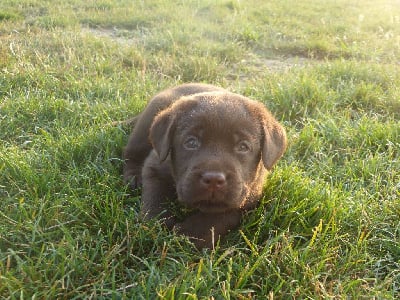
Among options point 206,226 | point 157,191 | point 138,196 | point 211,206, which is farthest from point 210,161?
point 138,196

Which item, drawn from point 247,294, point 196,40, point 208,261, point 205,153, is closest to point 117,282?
point 208,261

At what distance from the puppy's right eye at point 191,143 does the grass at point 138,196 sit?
52cm

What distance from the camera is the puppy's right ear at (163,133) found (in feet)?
9.77

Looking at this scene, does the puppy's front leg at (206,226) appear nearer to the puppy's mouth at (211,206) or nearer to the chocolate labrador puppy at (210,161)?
the chocolate labrador puppy at (210,161)

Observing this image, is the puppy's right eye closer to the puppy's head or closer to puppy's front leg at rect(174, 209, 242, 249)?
the puppy's head

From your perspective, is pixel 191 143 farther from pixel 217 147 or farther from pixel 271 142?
pixel 271 142

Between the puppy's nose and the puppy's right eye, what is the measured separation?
0.30m

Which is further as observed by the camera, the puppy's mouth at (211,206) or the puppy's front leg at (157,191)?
the puppy's front leg at (157,191)

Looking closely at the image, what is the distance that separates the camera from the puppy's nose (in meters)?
2.62

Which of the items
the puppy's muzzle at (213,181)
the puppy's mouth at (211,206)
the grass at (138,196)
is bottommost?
the grass at (138,196)

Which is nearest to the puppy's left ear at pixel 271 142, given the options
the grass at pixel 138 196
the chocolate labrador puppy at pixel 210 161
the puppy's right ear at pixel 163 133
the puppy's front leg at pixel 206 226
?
the chocolate labrador puppy at pixel 210 161

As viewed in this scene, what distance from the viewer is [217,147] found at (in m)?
2.84

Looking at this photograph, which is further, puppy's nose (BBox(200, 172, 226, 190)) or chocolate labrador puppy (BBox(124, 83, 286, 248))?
chocolate labrador puppy (BBox(124, 83, 286, 248))

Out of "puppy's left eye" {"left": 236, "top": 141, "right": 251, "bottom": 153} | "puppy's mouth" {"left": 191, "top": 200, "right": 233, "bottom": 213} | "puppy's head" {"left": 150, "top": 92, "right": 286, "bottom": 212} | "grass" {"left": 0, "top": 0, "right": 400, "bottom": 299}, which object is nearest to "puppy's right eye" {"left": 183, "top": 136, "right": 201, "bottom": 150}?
"puppy's head" {"left": 150, "top": 92, "right": 286, "bottom": 212}
